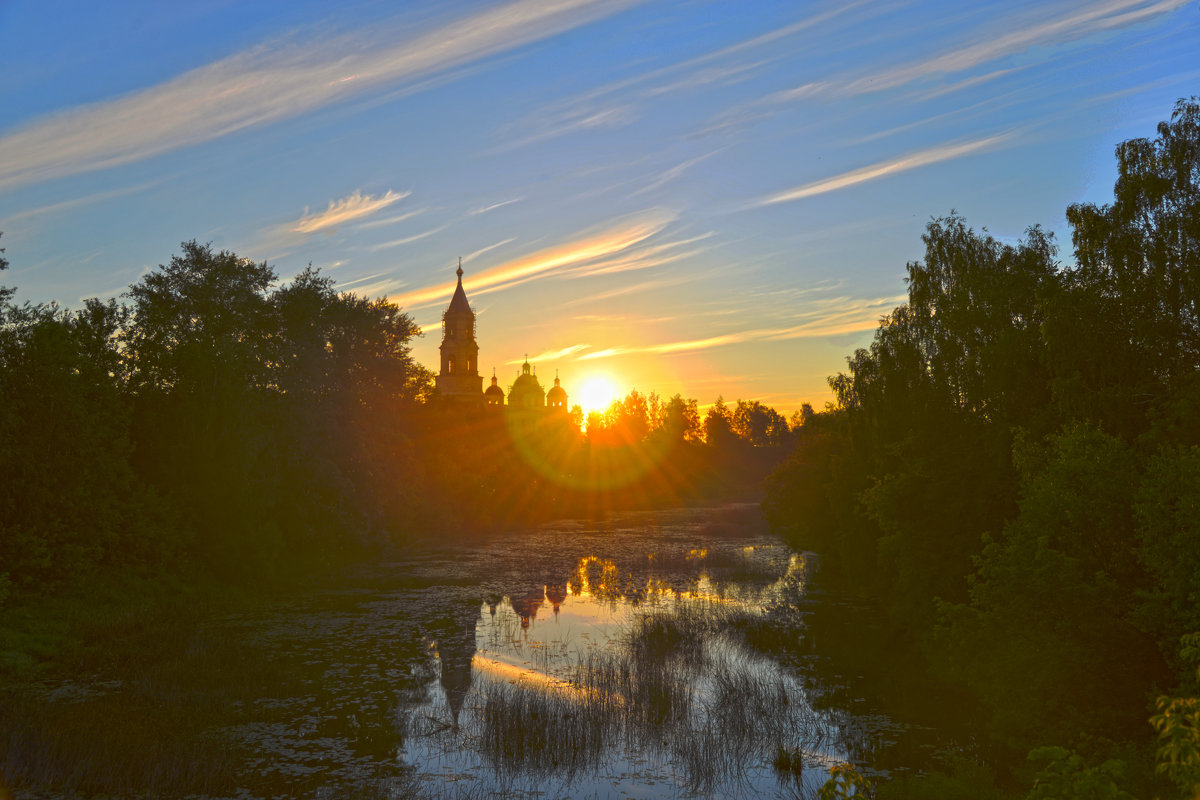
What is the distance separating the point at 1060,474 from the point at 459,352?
253 feet

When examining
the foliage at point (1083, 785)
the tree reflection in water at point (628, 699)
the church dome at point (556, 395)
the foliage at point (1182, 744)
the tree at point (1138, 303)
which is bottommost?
the tree reflection in water at point (628, 699)

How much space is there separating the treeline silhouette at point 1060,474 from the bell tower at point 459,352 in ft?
208

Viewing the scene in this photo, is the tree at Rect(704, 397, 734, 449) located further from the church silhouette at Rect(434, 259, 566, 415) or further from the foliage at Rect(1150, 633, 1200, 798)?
the foliage at Rect(1150, 633, 1200, 798)

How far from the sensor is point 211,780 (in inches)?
472

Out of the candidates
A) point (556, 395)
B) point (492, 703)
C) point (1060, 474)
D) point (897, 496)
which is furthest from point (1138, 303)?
point (556, 395)

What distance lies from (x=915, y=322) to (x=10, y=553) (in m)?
30.3

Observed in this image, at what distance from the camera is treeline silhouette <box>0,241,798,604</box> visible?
82.4 feet

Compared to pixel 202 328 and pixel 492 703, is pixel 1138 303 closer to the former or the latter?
pixel 492 703

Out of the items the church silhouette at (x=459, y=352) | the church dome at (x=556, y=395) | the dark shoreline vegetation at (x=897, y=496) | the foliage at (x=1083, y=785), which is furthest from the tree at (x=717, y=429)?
the foliage at (x=1083, y=785)

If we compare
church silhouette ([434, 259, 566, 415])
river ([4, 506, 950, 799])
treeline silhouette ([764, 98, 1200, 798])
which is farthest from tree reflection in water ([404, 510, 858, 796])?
church silhouette ([434, 259, 566, 415])

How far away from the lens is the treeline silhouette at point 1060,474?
13125 mm

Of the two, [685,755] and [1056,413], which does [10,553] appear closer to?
[685,755]

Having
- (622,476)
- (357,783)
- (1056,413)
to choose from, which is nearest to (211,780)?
(357,783)

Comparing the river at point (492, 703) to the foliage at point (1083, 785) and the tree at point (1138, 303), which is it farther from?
the tree at point (1138, 303)
